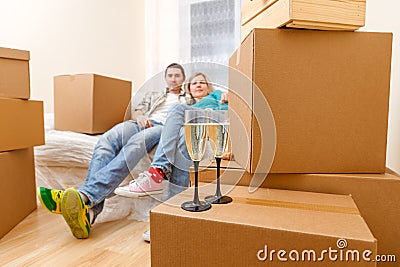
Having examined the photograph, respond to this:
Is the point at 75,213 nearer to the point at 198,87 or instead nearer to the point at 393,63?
the point at 198,87

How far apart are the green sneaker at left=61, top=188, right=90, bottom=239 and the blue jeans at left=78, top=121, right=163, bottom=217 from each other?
62 millimetres

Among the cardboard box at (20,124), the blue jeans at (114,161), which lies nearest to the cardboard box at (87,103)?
the cardboard box at (20,124)

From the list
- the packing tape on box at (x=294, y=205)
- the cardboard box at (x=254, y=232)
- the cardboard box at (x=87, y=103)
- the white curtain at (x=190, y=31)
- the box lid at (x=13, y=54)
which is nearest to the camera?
the cardboard box at (x=254, y=232)

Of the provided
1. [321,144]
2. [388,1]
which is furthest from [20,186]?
[388,1]

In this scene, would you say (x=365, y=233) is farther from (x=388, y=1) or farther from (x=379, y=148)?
(x=388, y=1)

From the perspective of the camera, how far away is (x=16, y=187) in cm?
134

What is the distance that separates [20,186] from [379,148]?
1348mm

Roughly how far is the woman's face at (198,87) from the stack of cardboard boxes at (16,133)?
0.73m

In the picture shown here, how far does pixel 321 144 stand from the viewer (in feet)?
2.64

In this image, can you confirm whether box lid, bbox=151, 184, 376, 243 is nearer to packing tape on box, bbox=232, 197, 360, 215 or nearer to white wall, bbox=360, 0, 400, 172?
packing tape on box, bbox=232, 197, 360, 215

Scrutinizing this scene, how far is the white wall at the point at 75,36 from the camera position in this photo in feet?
7.61

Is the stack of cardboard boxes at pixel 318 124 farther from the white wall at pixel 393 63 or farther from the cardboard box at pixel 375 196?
the white wall at pixel 393 63

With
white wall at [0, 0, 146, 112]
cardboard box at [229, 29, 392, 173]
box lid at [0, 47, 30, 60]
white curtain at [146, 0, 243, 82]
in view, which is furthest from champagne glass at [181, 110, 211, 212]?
white wall at [0, 0, 146, 112]

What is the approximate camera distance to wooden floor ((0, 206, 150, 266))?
1024 mm
